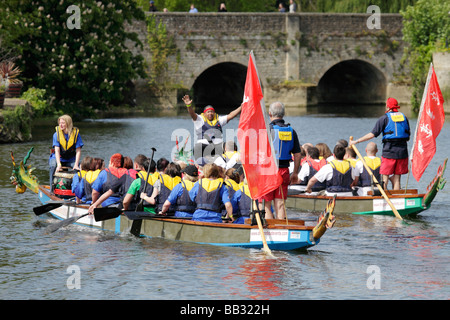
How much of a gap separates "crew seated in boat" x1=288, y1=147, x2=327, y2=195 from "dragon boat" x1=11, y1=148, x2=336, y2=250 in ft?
10.4

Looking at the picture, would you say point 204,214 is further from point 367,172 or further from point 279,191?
point 367,172

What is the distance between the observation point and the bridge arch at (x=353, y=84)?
46875 mm

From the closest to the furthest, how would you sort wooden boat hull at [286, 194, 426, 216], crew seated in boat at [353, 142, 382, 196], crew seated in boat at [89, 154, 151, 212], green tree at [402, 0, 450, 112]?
crew seated in boat at [89, 154, 151, 212]
wooden boat hull at [286, 194, 426, 216]
crew seated in boat at [353, 142, 382, 196]
green tree at [402, 0, 450, 112]

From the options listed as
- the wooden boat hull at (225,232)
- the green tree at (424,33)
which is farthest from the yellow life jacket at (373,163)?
the green tree at (424,33)

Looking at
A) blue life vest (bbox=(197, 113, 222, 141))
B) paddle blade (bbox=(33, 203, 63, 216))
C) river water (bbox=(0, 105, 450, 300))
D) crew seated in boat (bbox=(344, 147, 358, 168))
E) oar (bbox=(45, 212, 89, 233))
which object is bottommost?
river water (bbox=(0, 105, 450, 300))

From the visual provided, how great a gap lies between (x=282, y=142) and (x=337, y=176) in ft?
11.5

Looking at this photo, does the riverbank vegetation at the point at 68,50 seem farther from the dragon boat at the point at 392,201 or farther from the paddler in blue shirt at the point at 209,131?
the dragon boat at the point at 392,201

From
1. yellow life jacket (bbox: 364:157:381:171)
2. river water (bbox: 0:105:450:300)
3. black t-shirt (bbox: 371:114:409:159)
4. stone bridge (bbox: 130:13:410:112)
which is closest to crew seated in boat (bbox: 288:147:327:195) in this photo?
river water (bbox: 0:105:450:300)

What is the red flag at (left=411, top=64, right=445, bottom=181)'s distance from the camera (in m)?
14.8

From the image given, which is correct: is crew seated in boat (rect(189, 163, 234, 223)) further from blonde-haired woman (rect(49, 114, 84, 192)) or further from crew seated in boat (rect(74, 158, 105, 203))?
blonde-haired woman (rect(49, 114, 84, 192))

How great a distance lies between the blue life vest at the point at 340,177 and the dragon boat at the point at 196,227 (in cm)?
261
